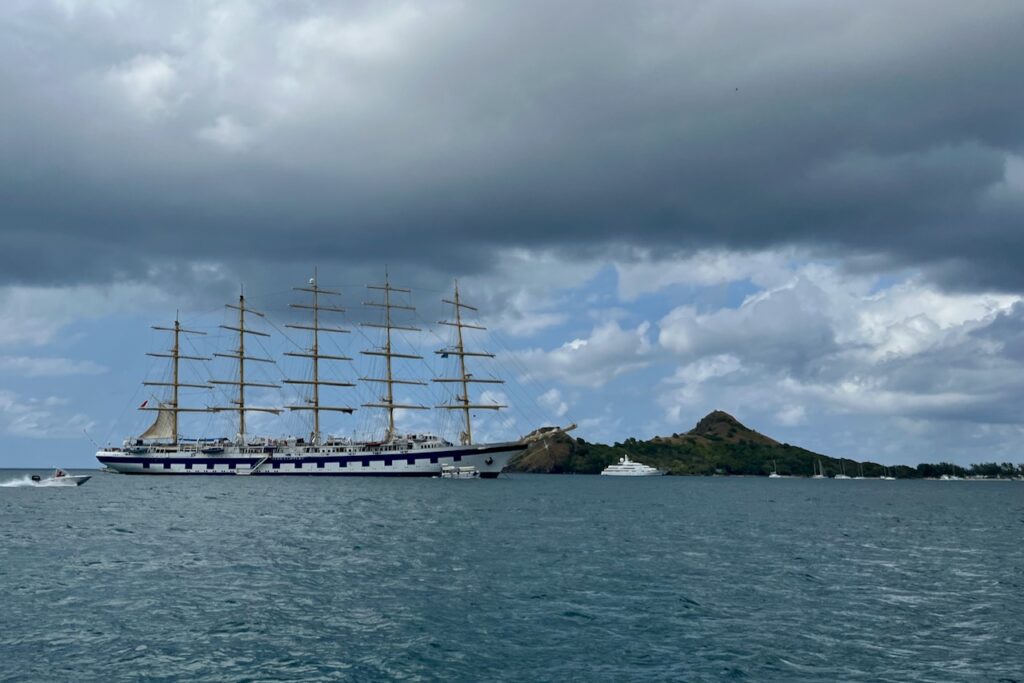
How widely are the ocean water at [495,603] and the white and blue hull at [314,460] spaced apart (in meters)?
89.1

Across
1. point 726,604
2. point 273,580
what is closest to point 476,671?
point 726,604

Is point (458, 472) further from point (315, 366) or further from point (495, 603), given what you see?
point (495, 603)

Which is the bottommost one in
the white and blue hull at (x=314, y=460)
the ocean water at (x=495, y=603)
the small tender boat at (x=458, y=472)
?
the ocean water at (x=495, y=603)

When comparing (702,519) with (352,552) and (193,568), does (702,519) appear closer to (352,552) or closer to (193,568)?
(352,552)

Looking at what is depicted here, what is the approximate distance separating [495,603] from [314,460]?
131336 millimetres

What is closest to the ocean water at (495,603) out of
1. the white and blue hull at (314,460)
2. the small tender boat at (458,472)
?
the small tender boat at (458,472)

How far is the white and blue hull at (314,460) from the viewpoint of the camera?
149375 millimetres

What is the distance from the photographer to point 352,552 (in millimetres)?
43406

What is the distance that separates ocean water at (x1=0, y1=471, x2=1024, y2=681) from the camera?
72.8 ft

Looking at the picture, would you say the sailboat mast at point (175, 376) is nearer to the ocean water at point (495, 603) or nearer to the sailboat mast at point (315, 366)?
the sailboat mast at point (315, 366)

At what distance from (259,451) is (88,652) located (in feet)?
472

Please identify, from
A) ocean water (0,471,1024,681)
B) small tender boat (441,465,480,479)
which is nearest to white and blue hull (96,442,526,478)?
small tender boat (441,465,480,479)

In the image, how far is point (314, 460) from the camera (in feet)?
511

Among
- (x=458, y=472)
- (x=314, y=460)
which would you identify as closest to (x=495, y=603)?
(x=458, y=472)
